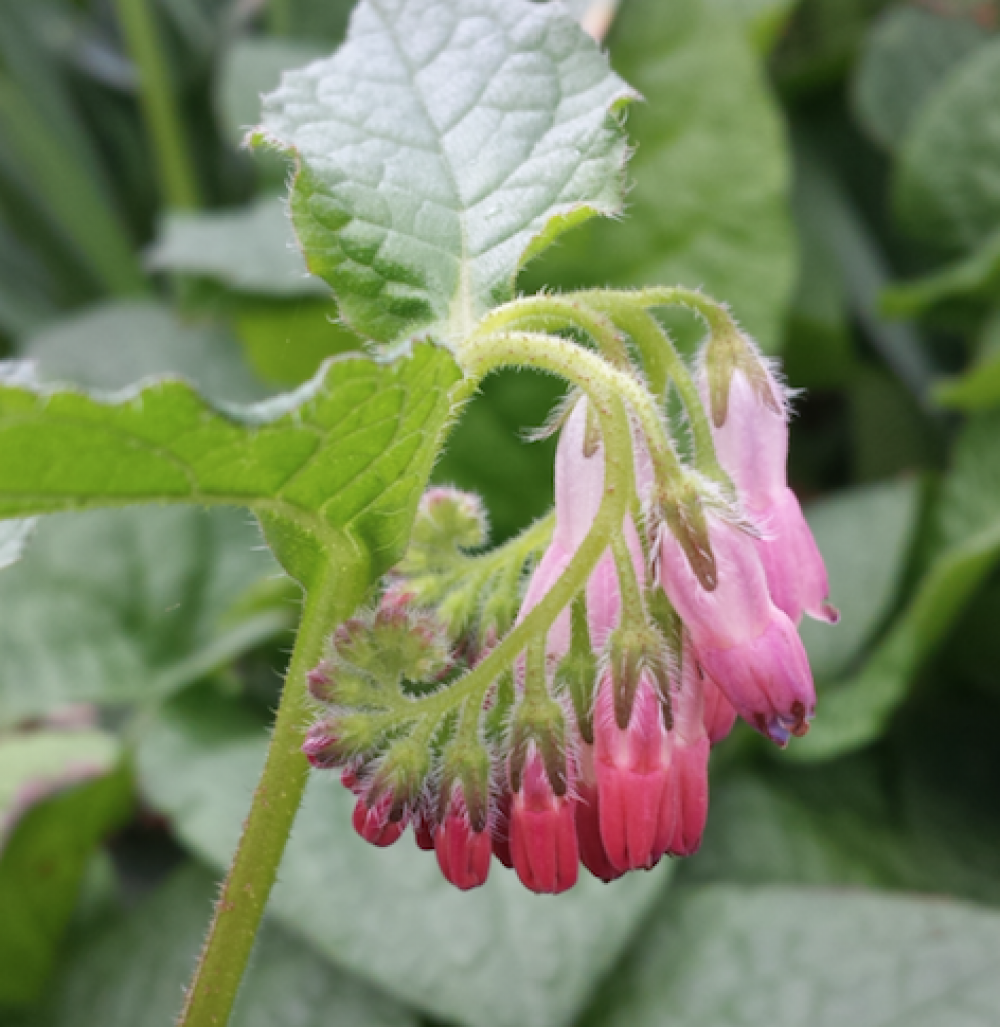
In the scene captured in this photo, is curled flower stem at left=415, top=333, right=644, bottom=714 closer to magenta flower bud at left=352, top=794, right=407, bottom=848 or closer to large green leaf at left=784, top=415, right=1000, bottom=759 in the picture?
magenta flower bud at left=352, top=794, right=407, bottom=848

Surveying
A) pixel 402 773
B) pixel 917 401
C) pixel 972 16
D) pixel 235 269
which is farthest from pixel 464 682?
pixel 972 16

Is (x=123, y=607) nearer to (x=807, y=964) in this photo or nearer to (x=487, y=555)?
(x=807, y=964)

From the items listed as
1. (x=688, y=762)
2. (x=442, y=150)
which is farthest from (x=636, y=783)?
(x=442, y=150)

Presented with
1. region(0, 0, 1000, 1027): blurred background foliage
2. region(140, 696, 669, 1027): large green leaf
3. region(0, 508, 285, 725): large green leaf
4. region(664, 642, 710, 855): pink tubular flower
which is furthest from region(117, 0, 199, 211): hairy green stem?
region(664, 642, 710, 855): pink tubular flower

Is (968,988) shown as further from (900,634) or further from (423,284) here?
(423,284)

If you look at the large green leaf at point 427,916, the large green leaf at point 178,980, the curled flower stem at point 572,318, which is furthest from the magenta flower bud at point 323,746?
the large green leaf at point 178,980

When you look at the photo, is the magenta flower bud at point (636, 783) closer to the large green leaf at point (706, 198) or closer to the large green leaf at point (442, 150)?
the large green leaf at point (442, 150)
